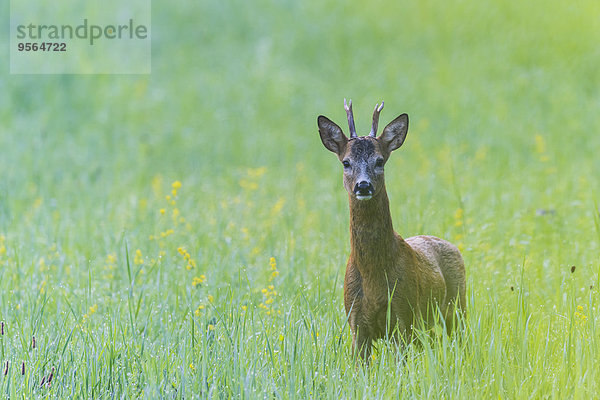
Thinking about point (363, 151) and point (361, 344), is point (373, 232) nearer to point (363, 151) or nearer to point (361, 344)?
point (363, 151)

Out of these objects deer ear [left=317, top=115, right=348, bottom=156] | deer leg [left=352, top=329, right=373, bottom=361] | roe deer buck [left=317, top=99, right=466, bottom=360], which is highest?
deer ear [left=317, top=115, right=348, bottom=156]

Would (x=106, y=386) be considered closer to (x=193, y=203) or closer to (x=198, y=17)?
(x=193, y=203)

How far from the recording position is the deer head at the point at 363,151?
4.59 meters

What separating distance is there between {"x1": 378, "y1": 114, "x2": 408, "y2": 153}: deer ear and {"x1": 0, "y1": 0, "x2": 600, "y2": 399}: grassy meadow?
35.3 inches

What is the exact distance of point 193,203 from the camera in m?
9.39

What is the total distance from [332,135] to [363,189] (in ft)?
1.61

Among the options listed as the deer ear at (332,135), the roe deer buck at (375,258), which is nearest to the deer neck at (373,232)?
the roe deer buck at (375,258)

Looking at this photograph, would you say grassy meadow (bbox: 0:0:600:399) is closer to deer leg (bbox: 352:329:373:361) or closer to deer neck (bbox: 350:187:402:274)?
deer leg (bbox: 352:329:373:361)

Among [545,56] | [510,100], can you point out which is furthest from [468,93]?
[545,56]

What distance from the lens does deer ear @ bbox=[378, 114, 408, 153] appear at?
4.88 m

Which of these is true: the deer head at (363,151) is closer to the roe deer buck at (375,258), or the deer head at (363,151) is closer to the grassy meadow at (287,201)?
the roe deer buck at (375,258)

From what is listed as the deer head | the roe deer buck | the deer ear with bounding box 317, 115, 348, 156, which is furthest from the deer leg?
the deer ear with bounding box 317, 115, 348, 156

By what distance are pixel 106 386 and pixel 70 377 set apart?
20cm

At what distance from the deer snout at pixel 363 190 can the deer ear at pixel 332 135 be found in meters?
0.38
